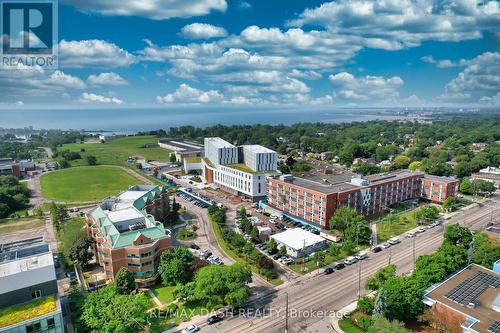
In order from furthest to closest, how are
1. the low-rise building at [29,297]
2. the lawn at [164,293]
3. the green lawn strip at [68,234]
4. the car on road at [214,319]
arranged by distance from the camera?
the green lawn strip at [68,234]
the lawn at [164,293]
the car on road at [214,319]
the low-rise building at [29,297]

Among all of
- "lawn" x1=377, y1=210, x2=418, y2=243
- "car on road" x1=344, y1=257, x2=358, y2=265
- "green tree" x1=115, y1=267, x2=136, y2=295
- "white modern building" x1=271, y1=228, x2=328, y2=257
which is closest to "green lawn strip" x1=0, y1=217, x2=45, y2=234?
"green tree" x1=115, y1=267, x2=136, y2=295

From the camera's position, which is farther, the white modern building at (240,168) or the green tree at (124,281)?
the white modern building at (240,168)

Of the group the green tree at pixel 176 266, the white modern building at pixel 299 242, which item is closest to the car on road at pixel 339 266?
the white modern building at pixel 299 242

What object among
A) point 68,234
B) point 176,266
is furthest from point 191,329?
point 68,234

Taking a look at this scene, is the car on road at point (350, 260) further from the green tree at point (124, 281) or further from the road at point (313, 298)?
the green tree at point (124, 281)

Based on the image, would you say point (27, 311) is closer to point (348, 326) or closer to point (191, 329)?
point (191, 329)

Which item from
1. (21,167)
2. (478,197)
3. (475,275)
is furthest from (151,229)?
(21,167)
